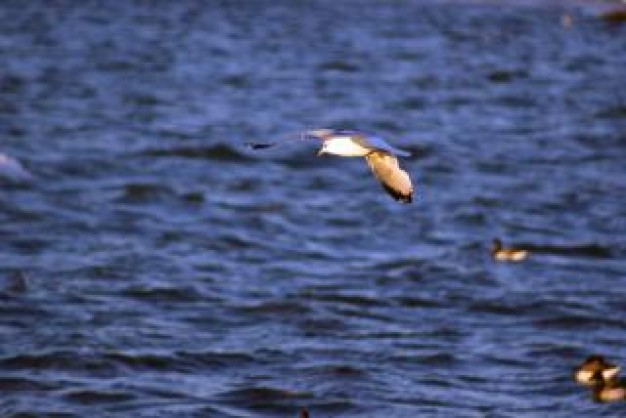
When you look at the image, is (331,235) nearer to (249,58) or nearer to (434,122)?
(434,122)

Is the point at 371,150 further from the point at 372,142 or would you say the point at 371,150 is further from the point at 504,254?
the point at 504,254

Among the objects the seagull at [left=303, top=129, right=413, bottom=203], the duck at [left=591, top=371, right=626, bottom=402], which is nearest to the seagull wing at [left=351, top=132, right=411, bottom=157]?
the seagull at [left=303, top=129, right=413, bottom=203]

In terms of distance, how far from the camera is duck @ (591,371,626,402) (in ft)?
29.6

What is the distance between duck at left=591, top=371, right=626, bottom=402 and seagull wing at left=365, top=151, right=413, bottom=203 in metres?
2.28

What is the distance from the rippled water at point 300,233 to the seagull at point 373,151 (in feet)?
6.50

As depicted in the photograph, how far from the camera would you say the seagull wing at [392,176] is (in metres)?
7.28

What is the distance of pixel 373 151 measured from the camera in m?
6.99

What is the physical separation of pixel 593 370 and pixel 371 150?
294 cm

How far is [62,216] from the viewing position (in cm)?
1436

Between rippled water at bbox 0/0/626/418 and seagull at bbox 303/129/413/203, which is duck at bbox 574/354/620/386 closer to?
rippled water at bbox 0/0/626/418

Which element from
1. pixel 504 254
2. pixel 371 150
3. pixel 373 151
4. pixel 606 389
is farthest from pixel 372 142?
pixel 504 254

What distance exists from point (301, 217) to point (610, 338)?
4851 mm

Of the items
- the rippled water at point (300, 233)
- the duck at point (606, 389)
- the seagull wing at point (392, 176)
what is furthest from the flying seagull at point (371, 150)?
the duck at point (606, 389)

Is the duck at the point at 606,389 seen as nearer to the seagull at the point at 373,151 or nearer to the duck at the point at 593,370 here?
the duck at the point at 593,370
